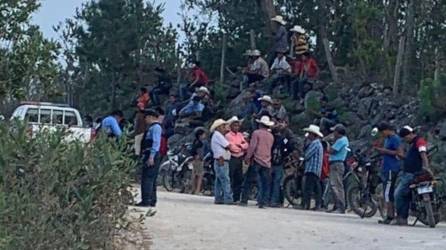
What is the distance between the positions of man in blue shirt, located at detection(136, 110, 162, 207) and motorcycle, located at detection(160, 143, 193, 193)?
816 cm

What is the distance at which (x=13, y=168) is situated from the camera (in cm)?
1221

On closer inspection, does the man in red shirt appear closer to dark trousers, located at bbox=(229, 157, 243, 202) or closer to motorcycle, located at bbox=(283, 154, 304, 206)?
motorcycle, located at bbox=(283, 154, 304, 206)

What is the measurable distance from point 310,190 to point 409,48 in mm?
10548

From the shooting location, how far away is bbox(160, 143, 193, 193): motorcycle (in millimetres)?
26969

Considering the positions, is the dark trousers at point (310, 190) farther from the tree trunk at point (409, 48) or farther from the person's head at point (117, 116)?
the tree trunk at point (409, 48)

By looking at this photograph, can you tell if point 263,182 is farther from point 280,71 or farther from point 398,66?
point 280,71

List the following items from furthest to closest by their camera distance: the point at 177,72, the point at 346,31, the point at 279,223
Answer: the point at 177,72, the point at 346,31, the point at 279,223

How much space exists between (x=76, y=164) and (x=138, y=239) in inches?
68.3

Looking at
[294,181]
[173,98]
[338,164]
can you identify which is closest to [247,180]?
[294,181]

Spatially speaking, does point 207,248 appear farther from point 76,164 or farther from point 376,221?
point 376,221

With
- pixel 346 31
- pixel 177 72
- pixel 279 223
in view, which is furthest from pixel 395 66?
pixel 279 223

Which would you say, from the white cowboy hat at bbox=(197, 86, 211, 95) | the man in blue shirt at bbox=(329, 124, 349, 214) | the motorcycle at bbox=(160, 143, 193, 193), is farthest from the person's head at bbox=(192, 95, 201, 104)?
the man in blue shirt at bbox=(329, 124, 349, 214)

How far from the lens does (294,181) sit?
2305 centimetres

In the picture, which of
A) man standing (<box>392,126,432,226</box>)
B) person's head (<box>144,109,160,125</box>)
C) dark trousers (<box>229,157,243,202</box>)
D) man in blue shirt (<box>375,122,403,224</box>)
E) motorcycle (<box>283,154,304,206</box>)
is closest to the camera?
man standing (<box>392,126,432,226</box>)
